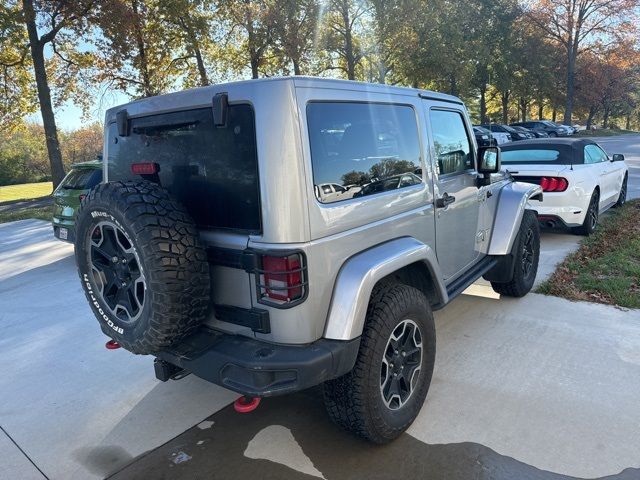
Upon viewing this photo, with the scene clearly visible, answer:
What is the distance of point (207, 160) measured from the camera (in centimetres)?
238

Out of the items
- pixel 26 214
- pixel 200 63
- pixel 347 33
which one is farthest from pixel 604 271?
pixel 347 33

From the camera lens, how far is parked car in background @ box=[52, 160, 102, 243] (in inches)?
258

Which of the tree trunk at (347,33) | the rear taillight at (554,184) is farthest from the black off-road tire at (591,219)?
the tree trunk at (347,33)

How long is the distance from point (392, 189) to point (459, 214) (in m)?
1.01

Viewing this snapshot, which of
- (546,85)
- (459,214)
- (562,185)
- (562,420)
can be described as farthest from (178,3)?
(546,85)

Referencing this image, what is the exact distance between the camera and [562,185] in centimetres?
611

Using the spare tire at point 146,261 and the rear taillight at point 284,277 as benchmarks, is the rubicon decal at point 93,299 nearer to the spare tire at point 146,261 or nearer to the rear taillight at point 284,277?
the spare tire at point 146,261

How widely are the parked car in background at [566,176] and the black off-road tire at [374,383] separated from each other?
4.49 m

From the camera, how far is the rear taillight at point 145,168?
8.43 ft

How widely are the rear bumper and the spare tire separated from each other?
0.13 metres

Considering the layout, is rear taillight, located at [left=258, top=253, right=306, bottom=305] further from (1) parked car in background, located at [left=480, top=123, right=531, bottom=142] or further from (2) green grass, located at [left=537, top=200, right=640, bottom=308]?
(1) parked car in background, located at [left=480, top=123, right=531, bottom=142]

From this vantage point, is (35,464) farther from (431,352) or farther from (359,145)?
(359,145)

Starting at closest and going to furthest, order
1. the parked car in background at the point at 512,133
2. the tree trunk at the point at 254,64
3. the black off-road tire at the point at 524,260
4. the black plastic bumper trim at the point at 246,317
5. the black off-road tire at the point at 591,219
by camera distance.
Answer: the black plastic bumper trim at the point at 246,317 → the black off-road tire at the point at 524,260 → the black off-road tire at the point at 591,219 → the tree trunk at the point at 254,64 → the parked car in background at the point at 512,133

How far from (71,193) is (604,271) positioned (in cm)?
Result: 701
